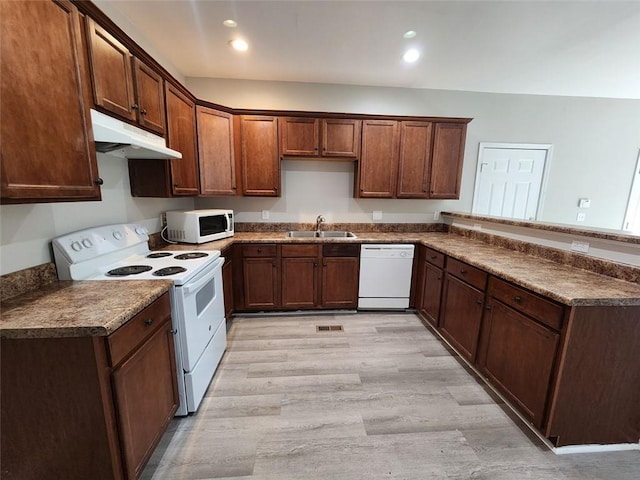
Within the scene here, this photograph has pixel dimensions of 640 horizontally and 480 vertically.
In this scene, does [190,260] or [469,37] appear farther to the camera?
[469,37]

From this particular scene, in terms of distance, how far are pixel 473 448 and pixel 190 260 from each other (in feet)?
7.27

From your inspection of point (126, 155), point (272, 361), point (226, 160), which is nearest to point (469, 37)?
point (226, 160)

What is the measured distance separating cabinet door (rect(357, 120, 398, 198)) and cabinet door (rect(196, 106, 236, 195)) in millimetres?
1532

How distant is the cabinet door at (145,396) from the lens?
1.11 metres

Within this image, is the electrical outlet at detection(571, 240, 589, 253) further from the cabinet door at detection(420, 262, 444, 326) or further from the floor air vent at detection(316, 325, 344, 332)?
the floor air vent at detection(316, 325, 344, 332)

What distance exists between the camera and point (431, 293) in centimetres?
281

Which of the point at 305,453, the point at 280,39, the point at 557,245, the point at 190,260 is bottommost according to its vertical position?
the point at 305,453

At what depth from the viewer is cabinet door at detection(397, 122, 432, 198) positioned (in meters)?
3.09

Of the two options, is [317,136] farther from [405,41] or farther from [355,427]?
[355,427]

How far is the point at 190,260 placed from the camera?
1.95 meters

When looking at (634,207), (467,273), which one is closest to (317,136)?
(467,273)

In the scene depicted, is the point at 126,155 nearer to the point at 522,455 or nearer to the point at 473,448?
the point at 473,448

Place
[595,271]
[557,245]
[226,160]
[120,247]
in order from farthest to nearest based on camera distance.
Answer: [226,160], [557,245], [120,247], [595,271]

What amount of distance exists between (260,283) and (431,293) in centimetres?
192
